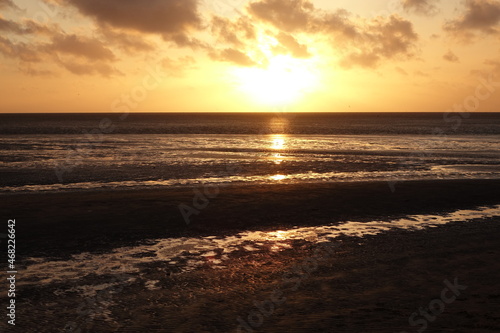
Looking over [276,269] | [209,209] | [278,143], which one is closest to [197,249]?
[276,269]

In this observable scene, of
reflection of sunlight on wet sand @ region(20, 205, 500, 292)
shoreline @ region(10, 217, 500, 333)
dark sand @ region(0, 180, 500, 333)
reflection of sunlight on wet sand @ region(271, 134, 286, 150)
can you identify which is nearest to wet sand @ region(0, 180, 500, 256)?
dark sand @ region(0, 180, 500, 333)

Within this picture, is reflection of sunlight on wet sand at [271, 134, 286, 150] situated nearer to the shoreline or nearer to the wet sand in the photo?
the wet sand

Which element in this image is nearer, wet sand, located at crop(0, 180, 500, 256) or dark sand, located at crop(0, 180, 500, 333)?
dark sand, located at crop(0, 180, 500, 333)

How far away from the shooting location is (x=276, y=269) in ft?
40.0

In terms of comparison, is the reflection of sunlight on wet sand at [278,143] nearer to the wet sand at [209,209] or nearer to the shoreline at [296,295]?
the wet sand at [209,209]

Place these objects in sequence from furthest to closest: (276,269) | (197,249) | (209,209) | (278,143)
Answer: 1. (278,143)
2. (209,209)
3. (197,249)
4. (276,269)

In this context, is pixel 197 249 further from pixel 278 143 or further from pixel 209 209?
pixel 278 143

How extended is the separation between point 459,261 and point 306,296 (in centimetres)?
503

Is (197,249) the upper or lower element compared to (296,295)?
lower

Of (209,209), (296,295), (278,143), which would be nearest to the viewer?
(296,295)

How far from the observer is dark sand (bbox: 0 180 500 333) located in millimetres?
9070

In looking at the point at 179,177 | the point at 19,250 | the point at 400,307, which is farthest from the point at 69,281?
the point at 179,177

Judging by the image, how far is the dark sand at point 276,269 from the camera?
9.07m

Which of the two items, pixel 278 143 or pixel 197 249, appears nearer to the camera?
pixel 197 249
